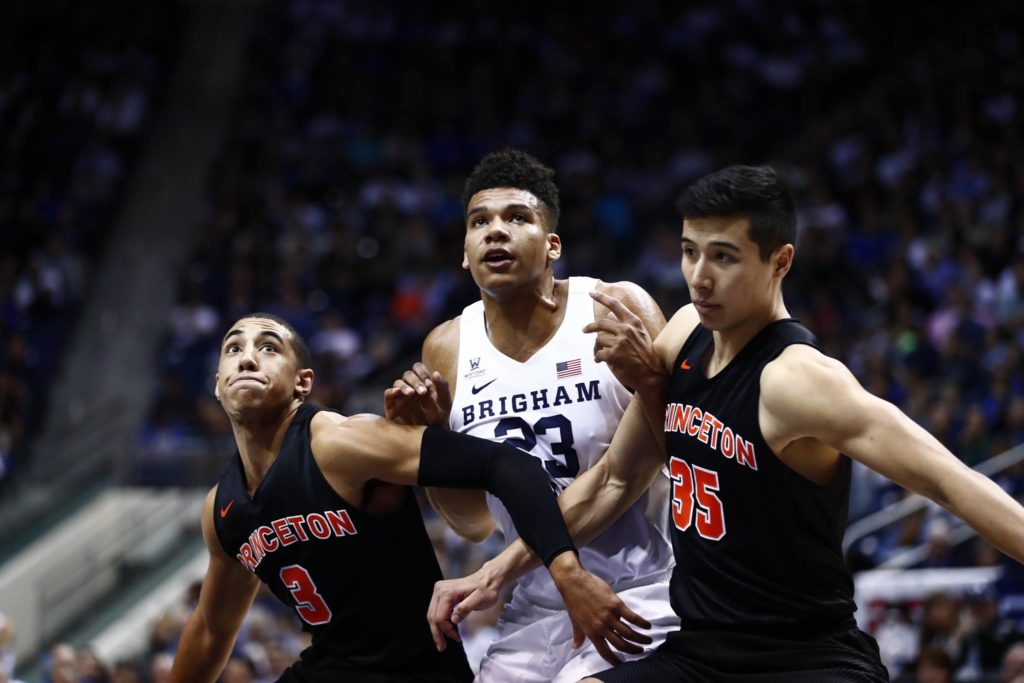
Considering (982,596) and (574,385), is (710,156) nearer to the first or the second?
(982,596)

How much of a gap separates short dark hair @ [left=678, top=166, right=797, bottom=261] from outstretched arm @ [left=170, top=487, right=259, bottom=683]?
2.32m

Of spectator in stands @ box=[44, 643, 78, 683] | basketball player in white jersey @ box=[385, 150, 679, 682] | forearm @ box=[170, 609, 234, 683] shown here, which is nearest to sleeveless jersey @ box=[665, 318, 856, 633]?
basketball player in white jersey @ box=[385, 150, 679, 682]

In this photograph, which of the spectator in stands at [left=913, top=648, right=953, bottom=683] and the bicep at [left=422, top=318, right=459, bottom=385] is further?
the spectator in stands at [left=913, top=648, right=953, bottom=683]

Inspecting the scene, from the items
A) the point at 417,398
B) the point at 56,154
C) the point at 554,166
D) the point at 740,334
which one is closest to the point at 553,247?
the point at 417,398

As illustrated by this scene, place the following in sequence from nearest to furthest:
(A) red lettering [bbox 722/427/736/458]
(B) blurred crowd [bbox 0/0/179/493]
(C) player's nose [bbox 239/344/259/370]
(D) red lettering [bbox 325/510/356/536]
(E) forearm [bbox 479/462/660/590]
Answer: (A) red lettering [bbox 722/427/736/458] → (E) forearm [bbox 479/462/660/590] → (D) red lettering [bbox 325/510/356/536] → (C) player's nose [bbox 239/344/259/370] → (B) blurred crowd [bbox 0/0/179/493]

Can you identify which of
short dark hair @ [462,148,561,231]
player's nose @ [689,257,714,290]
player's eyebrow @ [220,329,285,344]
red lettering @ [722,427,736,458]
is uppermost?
short dark hair @ [462,148,561,231]

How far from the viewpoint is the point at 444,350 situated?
5.15 meters

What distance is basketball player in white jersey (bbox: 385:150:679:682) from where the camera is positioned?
4.75 meters

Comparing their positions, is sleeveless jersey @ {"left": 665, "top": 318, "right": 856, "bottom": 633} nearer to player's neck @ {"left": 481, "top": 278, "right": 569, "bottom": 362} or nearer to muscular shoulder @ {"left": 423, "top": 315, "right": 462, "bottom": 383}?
player's neck @ {"left": 481, "top": 278, "right": 569, "bottom": 362}

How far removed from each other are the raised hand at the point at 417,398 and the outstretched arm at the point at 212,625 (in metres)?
0.97

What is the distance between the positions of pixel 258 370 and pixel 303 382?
0.78 feet

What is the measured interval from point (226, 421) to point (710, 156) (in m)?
6.23

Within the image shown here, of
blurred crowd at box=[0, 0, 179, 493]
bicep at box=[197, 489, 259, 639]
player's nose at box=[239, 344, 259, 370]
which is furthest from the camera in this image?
blurred crowd at box=[0, 0, 179, 493]

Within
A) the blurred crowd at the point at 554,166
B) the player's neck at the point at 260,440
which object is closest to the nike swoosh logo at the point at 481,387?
the player's neck at the point at 260,440
